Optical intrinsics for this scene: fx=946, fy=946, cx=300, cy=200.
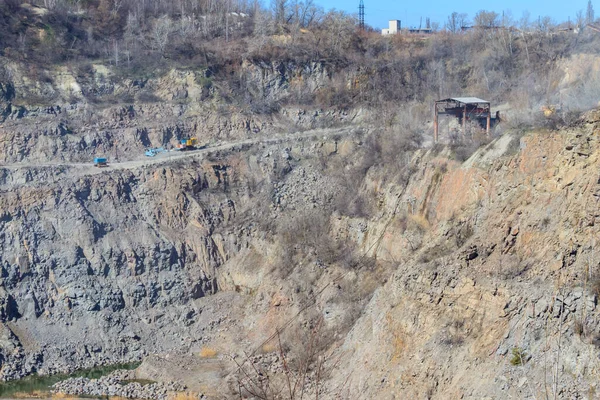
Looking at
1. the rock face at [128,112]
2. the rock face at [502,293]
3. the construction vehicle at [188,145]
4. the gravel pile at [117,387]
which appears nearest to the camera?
the rock face at [502,293]

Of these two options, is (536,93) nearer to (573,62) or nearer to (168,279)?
(573,62)

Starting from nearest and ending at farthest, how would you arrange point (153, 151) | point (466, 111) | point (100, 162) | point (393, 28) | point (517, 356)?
point (517, 356)
point (466, 111)
point (100, 162)
point (153, 151)
point (393, 28)

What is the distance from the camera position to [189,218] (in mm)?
45000

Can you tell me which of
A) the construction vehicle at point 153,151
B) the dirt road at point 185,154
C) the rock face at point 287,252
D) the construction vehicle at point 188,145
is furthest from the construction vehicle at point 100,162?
the construction vehicle at point 188,145

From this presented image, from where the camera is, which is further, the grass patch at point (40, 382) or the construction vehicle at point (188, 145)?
the construction vehicle at point (188, 145)

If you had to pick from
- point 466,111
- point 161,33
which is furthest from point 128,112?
point 466,111

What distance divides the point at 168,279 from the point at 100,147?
9.49m

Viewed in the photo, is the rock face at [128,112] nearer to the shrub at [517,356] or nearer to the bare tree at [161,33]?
the bare tree at [161,33]

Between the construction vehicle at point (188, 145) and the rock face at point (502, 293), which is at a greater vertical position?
the construction vehicle at point (188, 145)

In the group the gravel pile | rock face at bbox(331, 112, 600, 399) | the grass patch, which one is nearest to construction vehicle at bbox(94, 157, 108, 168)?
the grass patch

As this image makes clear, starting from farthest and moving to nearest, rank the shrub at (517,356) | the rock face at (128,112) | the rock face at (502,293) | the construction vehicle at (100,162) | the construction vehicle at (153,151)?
the construction vehicle at (153,151) → the rock face at (128,112) → the construction vehicle at (100,162) → the shrub at (517,356) → the rock face at (502,293)

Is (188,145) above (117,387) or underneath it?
above

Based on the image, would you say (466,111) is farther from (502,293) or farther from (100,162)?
(100,162)

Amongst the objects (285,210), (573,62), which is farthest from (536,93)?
(285,210)
